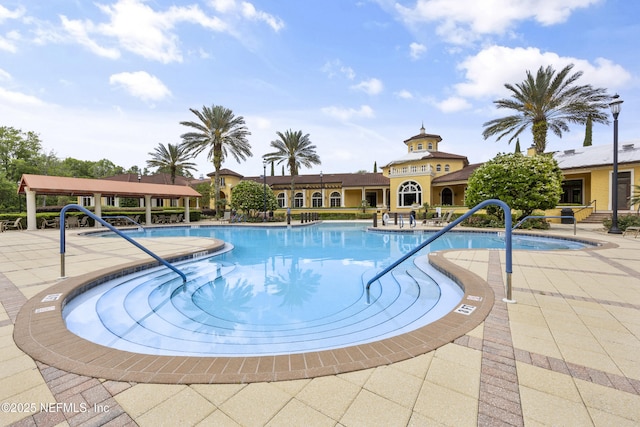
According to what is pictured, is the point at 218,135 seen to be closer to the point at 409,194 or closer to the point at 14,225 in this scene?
the point at 14,225

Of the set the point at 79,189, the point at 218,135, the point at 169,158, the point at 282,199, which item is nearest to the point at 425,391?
the point at 79,189

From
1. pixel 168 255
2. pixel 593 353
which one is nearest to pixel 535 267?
pixel 593 353

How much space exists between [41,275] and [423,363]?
792 centimetres

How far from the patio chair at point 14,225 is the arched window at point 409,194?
1316 inches

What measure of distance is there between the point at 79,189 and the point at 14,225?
428cm

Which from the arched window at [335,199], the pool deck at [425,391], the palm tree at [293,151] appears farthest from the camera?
the arched window at [335,199]

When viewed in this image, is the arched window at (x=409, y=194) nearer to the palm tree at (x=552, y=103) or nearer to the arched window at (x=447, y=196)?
the arched window at (x=447, y=196)

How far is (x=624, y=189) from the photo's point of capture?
69.4ft

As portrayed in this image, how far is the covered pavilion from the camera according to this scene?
18.5 m

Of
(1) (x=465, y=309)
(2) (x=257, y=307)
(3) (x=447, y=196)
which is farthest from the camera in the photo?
(3) (x=447, y=196)

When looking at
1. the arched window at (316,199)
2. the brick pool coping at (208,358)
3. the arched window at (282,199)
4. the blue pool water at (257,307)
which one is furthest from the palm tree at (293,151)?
the brick pool coping at (208,358)

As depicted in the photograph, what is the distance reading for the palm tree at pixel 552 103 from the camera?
18.7 m

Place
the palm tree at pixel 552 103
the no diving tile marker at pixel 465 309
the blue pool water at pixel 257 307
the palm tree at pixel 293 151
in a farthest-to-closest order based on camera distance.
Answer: the palm tree at pixel 293 151, the palm tree at pixel 552 103, the blue pool water at pixel 257 307, the no diving tile marker at pixel 465 309

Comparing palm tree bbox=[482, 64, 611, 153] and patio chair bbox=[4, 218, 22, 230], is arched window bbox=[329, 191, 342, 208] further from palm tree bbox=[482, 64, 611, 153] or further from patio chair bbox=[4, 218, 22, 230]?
patio chair bbox=[4, 218, 22, 230]
